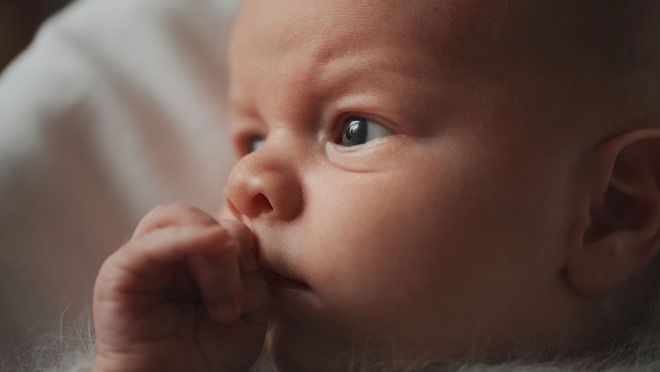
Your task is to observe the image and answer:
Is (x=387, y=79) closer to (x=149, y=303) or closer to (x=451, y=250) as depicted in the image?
(x=451, y=250)

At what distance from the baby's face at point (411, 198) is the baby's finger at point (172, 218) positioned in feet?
0.14

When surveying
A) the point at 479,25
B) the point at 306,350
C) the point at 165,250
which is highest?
the point at 479,25

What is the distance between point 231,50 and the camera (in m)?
0.85

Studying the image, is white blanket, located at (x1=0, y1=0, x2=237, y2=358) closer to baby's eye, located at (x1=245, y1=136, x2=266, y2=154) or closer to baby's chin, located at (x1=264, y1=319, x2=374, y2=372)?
baby's eye, located at (x1=245, y1=136, x2=266, y2=154)

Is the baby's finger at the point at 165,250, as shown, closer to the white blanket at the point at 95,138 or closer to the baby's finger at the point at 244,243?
the baby's finger at the point at 244,243

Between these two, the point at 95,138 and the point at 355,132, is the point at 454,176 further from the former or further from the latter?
the point at 95,138

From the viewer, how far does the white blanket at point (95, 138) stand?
0.87 metres

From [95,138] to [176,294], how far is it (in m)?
0.31

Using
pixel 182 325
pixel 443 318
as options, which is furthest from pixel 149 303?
pixel 443 318

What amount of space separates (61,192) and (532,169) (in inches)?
19.0

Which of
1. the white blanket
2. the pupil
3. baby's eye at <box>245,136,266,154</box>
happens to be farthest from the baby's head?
the white blanket

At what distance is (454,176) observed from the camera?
697mm

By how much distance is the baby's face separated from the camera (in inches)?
27.4

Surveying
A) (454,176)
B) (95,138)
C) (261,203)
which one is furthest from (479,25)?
(95,138)
